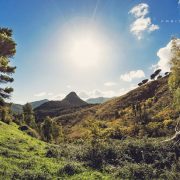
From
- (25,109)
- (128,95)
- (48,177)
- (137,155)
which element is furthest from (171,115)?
(128,95)

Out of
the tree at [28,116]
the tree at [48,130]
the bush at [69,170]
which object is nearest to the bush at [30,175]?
the bush at [69,170]

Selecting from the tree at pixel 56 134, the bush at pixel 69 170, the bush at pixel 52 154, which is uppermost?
the tree at pixel 56 134

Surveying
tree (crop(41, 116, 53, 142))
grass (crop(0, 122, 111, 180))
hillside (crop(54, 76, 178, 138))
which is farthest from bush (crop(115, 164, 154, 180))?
tree (crop(41, 116, 53, 142))

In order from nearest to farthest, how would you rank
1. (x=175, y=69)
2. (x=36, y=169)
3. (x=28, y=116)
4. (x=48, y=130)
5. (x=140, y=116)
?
(x=36, y=169) < (x=175, y=69) < (x=48, y=130) < (x=28, y=116) < (x=140, y=116)

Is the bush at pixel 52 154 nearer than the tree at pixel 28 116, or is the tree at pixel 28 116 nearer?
the bush at pixel 52 154

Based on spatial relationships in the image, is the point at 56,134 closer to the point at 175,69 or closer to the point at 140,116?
the point at 140,116

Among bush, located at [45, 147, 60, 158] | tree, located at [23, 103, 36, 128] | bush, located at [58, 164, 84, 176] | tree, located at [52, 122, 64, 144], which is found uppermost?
tree, located at [23, 103, 36, 128]

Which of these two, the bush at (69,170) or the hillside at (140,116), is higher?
the hillside at (140,116)

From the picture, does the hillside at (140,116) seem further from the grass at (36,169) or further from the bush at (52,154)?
the grass at (36,169)

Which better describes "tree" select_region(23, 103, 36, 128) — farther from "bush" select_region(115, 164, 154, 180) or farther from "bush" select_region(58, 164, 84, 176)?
"bush" select_region(58, 164, 84, 176)

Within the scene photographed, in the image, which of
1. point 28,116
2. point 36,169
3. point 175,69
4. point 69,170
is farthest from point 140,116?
point 36,169

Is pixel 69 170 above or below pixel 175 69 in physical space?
below

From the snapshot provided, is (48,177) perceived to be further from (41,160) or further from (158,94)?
(158,94)

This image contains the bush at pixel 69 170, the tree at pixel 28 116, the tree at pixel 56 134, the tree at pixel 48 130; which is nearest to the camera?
the bush at pixel 69 170
